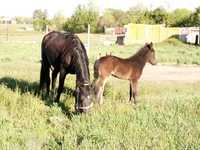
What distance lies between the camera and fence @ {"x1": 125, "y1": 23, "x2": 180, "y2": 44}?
5519cm

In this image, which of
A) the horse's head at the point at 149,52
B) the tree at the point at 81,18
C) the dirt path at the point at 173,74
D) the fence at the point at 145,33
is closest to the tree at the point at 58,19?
the tree at the point at 81,18

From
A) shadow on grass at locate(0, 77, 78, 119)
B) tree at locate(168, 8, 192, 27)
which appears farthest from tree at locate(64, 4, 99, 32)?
shadow on grass at locate(0, 77, 78, 119)

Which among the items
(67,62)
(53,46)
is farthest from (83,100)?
(53,46)

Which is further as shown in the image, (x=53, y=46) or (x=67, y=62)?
(x=53, y=46)

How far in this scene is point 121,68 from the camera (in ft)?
38.8

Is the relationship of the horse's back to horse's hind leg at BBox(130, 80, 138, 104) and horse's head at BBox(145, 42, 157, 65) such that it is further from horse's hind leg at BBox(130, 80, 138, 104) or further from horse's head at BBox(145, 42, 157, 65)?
horse's head at BBox(145, 42, 157, 65)

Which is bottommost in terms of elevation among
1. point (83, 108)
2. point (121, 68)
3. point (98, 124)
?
point (98, 124)

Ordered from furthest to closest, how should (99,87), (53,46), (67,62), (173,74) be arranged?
(173,74), (53,46), (99,87), (67,62)

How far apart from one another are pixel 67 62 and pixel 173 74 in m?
10.7

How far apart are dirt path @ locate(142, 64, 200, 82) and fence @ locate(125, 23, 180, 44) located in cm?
2955

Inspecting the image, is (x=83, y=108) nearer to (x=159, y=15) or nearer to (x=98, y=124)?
(x=98, y=124)

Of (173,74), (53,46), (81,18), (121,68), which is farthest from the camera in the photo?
(81,18)

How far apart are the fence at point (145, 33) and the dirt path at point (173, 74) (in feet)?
97.0

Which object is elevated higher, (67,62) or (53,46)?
(53,46)
